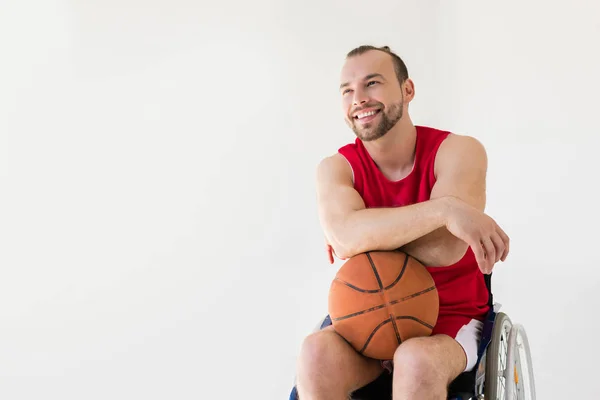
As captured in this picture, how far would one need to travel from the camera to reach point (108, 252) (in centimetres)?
430

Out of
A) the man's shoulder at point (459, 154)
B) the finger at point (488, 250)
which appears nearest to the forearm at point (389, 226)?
the finger at point (488, 250)

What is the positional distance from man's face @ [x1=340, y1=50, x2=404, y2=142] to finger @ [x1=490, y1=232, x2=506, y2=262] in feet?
1.89

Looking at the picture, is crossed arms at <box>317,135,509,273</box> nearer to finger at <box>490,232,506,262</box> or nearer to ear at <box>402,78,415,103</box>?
finger at <box>490,232,506,262</box>

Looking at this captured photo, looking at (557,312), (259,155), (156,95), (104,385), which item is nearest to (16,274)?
(104,385)

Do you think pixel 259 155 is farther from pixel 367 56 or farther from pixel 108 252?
pixel 367 56

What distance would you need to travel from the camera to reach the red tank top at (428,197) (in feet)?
7.34

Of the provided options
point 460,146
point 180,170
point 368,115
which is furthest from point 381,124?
point 180,170

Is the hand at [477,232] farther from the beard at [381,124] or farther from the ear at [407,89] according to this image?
the ear at [407,89]

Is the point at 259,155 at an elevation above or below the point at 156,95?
below

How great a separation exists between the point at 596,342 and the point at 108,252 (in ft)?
9.48

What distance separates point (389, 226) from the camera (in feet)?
6.57

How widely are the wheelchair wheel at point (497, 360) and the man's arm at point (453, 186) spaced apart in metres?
0.29

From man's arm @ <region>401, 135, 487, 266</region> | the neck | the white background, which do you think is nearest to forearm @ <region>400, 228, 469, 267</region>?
man's arm @ <region>401, 135, 487, 266</region>

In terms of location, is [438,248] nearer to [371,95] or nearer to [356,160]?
[356,160]
